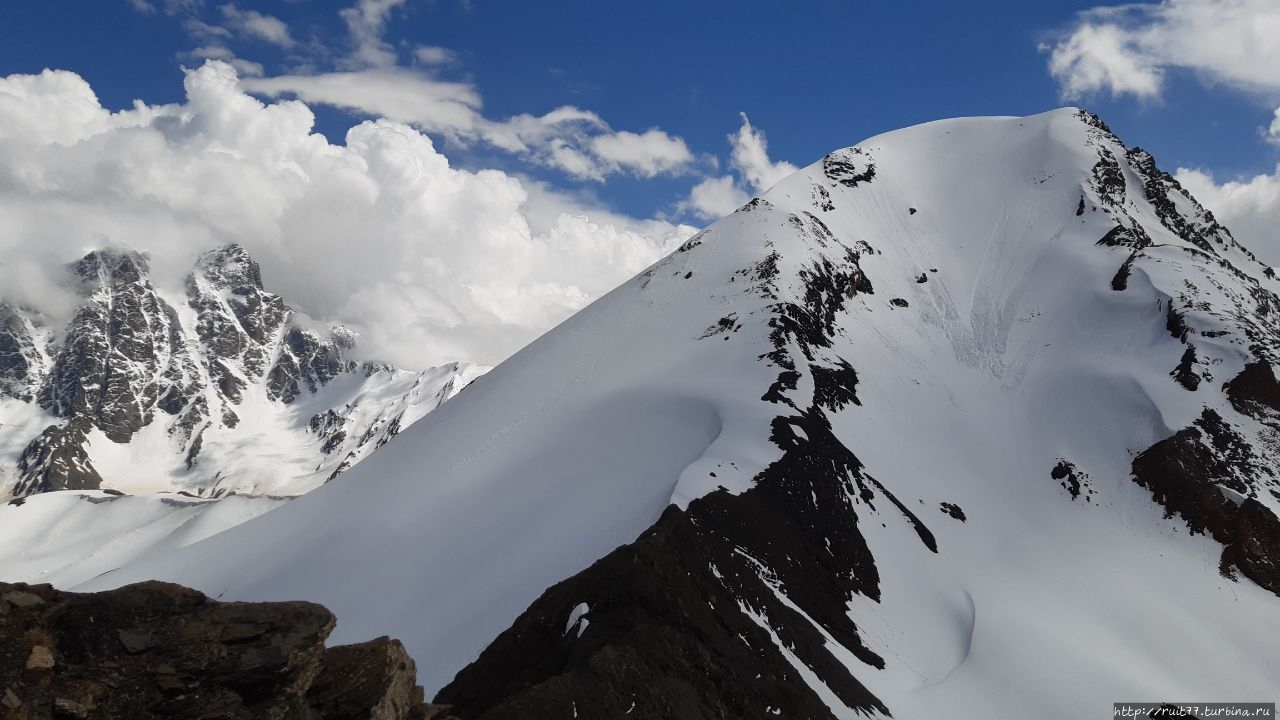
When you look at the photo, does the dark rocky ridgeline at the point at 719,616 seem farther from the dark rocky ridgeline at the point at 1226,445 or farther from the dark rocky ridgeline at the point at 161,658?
the dark rocky ridgeline at the point at 1226,445

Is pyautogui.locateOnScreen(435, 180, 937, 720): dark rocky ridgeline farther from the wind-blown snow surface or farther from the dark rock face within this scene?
the dark rock face

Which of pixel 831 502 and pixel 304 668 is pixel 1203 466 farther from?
pixel 304 668

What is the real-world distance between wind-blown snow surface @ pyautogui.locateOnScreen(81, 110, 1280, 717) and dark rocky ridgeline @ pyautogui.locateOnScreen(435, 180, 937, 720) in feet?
5.16

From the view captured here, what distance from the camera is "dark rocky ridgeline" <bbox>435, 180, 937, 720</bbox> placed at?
103 ft

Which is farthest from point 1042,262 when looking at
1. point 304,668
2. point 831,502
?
point 304,668

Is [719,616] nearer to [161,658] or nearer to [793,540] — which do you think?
[793,540]

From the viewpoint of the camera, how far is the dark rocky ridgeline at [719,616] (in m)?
31.5

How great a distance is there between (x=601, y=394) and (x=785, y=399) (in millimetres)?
20083

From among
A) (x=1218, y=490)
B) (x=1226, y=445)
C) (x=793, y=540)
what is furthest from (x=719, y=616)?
(x=1226, y=445)

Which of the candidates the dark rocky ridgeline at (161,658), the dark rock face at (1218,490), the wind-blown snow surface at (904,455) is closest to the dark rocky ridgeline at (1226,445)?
the dark rock face at (1218,490)

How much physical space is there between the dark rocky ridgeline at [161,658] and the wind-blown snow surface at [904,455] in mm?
20332

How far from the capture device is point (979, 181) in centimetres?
15450

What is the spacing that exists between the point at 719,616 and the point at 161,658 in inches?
1171

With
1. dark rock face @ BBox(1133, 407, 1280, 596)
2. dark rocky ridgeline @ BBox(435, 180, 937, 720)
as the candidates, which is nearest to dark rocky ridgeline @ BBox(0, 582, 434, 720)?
dark rocky ridgeline @ BBox(435, 180, 937, 720)
